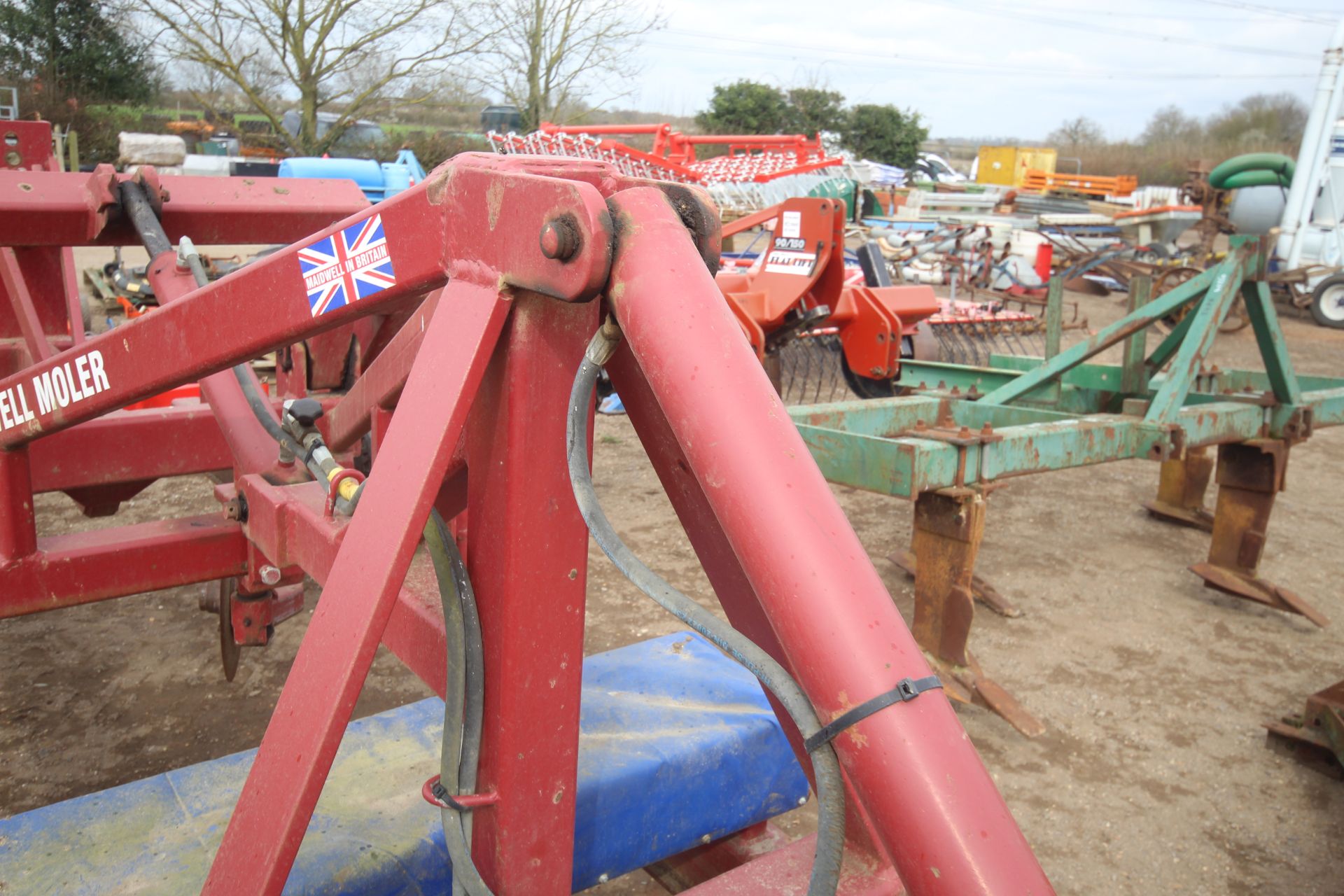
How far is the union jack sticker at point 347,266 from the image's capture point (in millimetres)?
1242

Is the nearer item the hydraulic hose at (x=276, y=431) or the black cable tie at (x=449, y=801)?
the black cable tie at (x=449, y=801)

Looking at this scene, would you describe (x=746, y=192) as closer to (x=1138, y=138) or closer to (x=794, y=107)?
(x=794, y=107)

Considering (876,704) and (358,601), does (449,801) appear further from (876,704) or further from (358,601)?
(876,704)

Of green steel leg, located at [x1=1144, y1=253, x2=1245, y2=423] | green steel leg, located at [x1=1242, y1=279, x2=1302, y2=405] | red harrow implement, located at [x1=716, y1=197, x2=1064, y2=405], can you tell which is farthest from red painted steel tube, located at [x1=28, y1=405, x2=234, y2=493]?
green steel leg, located at [x1=1242, y1=279, x2=1302, y2=405]

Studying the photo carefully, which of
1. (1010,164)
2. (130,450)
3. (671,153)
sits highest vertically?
(1010,164)

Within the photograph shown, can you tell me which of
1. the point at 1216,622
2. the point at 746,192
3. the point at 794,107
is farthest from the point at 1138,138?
the point at 1216,622

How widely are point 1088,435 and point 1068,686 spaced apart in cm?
89

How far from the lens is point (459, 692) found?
1243 mm

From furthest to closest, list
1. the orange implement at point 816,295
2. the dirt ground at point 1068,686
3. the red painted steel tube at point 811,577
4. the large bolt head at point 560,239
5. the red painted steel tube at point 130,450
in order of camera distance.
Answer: the orange implement at point 816,295 < the dirt ground at point 1068,686 < the red painted steel tube at point 130,450 < the large bolt head at point 560,239 < the red painted steel tube at point 811,577

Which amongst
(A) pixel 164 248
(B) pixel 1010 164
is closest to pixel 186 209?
(A) pixel 164 248

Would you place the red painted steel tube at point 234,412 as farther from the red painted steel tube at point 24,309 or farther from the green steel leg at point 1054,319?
the green steel leg at point 1054,319

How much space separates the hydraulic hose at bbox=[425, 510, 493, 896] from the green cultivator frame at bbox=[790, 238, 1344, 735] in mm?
2107

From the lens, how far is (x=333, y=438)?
1768 millimetres

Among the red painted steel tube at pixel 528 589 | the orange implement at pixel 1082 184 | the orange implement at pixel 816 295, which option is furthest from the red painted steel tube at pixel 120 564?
the orange implement at pixel 1082 184
